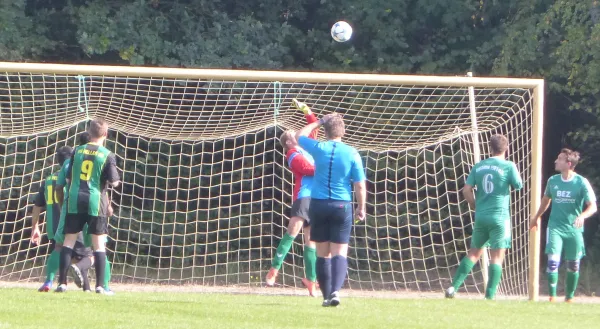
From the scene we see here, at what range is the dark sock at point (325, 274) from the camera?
8.17m

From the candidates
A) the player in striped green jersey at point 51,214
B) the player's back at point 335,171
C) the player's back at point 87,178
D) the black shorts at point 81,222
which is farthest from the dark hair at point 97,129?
the player's back at point 335,171

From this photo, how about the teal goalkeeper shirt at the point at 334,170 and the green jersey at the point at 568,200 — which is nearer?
the teal goalkeeper shirt at the point at 334,170

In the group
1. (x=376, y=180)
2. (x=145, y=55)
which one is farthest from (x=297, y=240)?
(x=145, y=55)

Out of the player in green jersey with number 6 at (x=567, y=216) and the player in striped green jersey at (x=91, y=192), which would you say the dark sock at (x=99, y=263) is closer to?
the player in striped green jersey at (x=91, y=192)

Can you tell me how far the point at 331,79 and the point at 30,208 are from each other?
243 inches

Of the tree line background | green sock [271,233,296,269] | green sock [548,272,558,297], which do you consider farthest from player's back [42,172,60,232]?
the tree line background

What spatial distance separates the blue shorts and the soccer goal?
14.2ft

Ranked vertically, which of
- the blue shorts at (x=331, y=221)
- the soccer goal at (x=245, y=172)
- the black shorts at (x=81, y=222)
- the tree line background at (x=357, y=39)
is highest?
the tree line background at (x=357, y=39)

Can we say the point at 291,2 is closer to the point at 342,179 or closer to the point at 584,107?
the point at 584,107

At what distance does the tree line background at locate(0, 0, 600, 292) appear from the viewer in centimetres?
1589

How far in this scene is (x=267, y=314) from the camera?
7625mm

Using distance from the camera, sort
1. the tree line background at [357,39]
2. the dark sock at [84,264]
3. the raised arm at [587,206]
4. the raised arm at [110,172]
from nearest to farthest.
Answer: the raised arm at [110,172]
the raised arm at [587,206]
the dark sock at [84,264]
the tree line background at [357,39]

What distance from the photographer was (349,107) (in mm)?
13273

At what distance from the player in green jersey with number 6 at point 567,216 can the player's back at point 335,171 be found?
123 inches
